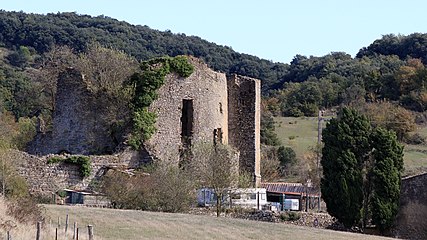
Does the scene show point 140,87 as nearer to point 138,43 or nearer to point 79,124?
point 79,124

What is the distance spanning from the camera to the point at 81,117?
47906mm

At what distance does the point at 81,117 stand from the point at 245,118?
9273 mm

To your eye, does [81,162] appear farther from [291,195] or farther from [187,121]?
[291,195]

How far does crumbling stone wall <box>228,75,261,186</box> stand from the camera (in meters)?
51.9

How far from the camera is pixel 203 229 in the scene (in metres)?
30.3

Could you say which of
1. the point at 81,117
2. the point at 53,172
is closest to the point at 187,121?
the point at 81,117

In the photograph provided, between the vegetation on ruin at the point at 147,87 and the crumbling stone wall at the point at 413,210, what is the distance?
12118 mm

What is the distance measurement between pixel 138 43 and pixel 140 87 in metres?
67.7

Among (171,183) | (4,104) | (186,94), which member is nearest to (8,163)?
(171,183)

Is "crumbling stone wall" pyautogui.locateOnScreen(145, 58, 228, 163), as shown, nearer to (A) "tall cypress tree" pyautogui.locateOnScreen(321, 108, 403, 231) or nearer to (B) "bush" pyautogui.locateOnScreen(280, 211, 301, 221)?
(B) "bush" pyautogui.locateOnScreen(280, 211, 301, 221)

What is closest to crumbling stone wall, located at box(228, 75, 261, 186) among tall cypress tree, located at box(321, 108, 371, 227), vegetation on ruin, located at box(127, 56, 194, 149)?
vegetation on ruin, located at box(127, 56, 194, 149)

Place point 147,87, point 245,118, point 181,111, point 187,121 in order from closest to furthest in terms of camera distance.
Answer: point 147,87 → point 181,111 → point 187,121 → point 245,118

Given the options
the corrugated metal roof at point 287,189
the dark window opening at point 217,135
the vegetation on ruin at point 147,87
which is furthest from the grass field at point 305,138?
the vegetation on ruin at point 147,87

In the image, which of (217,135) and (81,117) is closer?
(81,117)
